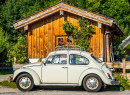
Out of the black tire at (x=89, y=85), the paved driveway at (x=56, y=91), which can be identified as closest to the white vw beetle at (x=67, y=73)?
the black tire at (x=89, y=85)

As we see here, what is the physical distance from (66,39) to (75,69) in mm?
5629

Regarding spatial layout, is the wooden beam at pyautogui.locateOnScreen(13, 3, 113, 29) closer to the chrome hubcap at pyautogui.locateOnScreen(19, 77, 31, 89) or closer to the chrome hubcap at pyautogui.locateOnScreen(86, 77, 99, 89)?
the chrome hubcap at pyautogui.locateOnScreen(86, 77, 99, 89)

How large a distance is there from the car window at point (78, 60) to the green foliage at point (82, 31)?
4679 millimetres

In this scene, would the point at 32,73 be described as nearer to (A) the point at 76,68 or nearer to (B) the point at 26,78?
(B) the point at 26,78

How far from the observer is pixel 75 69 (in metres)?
9.25

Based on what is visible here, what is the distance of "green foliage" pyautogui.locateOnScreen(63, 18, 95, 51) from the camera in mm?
14195

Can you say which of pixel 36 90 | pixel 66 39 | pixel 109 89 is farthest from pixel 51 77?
pixel 66 39

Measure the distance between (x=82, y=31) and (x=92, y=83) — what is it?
19.0 feet

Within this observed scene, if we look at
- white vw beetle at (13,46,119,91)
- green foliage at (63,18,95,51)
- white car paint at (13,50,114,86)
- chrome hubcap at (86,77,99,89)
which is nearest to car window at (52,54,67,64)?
white vw beetle at (13,46,119,91)

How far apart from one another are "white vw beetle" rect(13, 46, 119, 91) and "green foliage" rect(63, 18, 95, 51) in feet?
15.4

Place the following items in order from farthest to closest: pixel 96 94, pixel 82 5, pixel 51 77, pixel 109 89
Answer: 1. pixel 82 5
2. pixel 109 89
3. pixel 51 77
4. pixel 96 94

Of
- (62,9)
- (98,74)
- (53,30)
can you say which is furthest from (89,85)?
(62,9)

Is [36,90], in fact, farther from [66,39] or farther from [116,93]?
[66,39]

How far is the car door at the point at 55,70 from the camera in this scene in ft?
30.5
